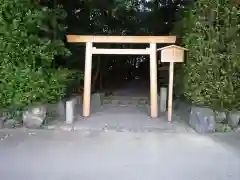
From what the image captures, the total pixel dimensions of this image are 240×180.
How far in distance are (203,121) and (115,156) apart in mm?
2105

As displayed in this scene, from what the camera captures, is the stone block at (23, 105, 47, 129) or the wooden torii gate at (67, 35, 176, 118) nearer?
the stone block at (23, 105, 47, 129)

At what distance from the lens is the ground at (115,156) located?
154 inches

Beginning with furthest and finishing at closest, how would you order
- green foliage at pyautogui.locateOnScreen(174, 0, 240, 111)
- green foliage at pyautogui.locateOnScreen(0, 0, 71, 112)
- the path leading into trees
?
the path leading into trees, green foliage at pyautogui.locateOnScreen(0, 0, 71, 112), green foliage at pyautogui.locateOnScreen(174, 0, 240, 111)

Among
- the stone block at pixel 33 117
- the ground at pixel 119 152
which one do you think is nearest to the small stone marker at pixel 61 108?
the ground at pixel 119 152

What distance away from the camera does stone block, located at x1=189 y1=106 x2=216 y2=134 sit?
5.95 meters

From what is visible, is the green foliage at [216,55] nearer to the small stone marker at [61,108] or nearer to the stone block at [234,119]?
the stone block at [234,119]

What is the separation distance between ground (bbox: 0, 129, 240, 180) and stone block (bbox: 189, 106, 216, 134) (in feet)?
0.86

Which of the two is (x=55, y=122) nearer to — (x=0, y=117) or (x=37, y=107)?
(x=37, y=107)

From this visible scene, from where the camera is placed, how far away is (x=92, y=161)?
438 cm

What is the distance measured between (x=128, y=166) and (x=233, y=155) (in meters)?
1.60

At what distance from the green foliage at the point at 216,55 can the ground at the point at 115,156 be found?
912 mm

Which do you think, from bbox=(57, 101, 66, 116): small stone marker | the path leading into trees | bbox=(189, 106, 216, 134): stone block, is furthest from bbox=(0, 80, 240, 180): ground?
the path leading into trees

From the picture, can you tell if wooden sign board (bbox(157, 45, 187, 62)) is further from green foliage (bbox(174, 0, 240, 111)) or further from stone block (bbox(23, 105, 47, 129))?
stone block (bbox(23, 105, 47, 129))

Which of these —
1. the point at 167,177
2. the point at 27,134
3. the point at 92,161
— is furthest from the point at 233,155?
the point at 27,134
